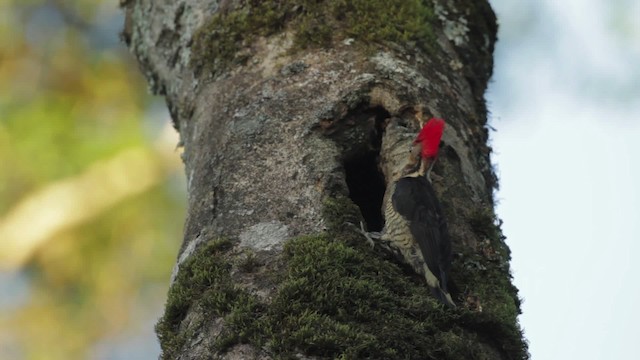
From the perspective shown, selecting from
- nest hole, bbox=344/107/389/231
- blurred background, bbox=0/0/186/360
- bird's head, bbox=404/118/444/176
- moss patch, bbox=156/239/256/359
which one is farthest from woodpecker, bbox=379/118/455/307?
blurred background, bbox=0/0/186/360

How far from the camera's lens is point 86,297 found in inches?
244

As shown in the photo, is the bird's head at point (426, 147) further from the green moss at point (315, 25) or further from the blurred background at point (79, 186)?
the blurred background at point (79, 186)

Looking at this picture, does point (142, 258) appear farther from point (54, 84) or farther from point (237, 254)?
point (237, 254)

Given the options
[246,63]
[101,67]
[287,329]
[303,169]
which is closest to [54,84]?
[101,67]

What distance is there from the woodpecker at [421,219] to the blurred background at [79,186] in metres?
3.26

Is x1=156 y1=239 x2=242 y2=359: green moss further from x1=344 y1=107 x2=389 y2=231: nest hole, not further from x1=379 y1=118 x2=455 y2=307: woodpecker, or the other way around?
x1=344 y1=107 x2=389 y2=231: nest hole

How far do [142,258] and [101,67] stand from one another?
51.2 inches

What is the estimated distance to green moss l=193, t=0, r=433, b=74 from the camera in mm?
3258

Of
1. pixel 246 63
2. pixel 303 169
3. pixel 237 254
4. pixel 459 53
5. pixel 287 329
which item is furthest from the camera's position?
pixel 459 53

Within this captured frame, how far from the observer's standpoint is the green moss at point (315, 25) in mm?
3258

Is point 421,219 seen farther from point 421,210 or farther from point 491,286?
point 491,286

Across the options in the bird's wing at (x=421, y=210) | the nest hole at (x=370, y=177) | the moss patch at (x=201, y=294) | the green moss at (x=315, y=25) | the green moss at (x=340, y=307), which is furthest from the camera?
the green moss at (x=315, y=25)

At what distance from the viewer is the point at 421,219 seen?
9.62ft

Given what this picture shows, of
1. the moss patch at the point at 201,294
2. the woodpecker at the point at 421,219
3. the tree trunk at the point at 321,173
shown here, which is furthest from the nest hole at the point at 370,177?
the moss patch at the point at 201,294
